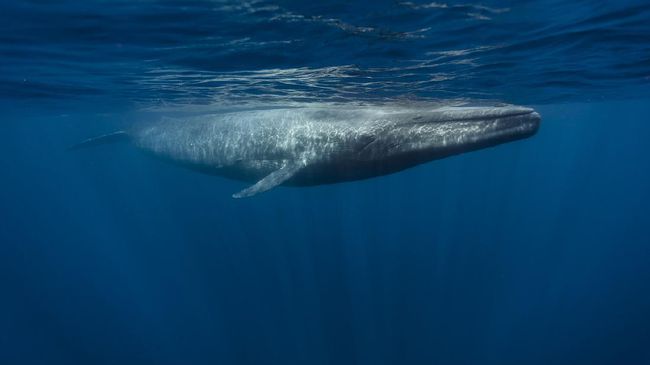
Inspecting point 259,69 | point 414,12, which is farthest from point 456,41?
point 259,69

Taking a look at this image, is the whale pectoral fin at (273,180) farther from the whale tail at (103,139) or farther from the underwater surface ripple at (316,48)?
the whale tail at (103,139)

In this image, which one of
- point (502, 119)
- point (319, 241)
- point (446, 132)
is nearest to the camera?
point (502, 119)

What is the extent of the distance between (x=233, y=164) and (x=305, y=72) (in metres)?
4.36

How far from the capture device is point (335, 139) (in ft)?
28.5

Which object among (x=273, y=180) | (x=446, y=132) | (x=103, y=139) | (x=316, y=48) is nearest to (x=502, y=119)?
(x=446, y=132)

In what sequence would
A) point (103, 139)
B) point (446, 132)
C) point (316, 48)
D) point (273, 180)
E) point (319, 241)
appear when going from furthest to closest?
point (319, 241), point (103, 139), point (316, 48), point (273, 180), point (446, 132)

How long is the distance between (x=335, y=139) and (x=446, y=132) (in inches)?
92.8

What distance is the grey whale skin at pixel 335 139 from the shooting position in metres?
7.14

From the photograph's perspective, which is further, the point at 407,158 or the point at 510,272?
the point at 510,272

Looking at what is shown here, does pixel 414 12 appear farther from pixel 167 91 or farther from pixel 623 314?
pixel 623 314

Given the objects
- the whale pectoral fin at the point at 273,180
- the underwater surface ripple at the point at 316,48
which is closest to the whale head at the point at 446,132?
the whale pectoral fin at the point at 273,180

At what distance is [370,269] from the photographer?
27672mm

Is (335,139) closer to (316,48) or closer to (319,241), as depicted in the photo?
(316,48)

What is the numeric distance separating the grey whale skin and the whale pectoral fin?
0.07ft
